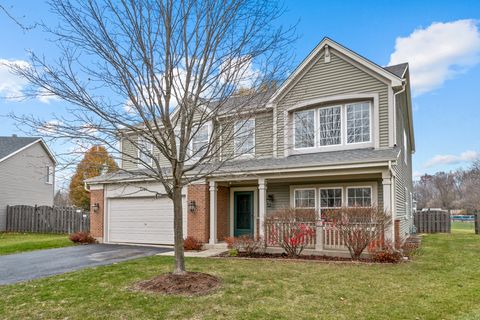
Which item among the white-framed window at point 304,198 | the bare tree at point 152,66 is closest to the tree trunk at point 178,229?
the bare tree at point 152,66

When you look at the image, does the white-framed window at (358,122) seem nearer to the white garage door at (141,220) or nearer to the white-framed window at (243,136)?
the white-framed window at (243,136)

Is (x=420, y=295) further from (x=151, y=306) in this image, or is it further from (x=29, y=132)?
(x=29, y=132)

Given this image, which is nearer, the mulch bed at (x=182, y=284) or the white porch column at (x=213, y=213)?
the mulch bed at (x=182, y=284)

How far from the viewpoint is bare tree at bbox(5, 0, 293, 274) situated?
7.36m

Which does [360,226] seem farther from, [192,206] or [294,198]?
[192,206]

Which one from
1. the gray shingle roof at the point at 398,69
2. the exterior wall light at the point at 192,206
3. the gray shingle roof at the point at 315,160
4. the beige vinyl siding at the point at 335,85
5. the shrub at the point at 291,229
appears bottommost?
the shrub at the point at 291,229

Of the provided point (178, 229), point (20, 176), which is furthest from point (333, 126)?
point (20, 176)

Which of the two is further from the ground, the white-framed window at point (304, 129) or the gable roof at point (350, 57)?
the gable roof at point (350, 57)

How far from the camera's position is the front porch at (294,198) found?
11.3 meters

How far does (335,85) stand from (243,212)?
6.22 metres

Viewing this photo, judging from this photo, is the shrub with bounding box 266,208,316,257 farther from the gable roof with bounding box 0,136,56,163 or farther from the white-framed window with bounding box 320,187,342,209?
the gable roof with bounding box 0,136,56,163

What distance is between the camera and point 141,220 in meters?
16.0

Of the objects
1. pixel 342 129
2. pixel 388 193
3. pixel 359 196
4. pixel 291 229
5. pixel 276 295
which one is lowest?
pixel 276 295

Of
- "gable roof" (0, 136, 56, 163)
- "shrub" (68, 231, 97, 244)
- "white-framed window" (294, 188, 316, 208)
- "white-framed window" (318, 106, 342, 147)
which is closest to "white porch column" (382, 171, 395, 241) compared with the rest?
"white-framed window" (318, 106, 342, 147)
